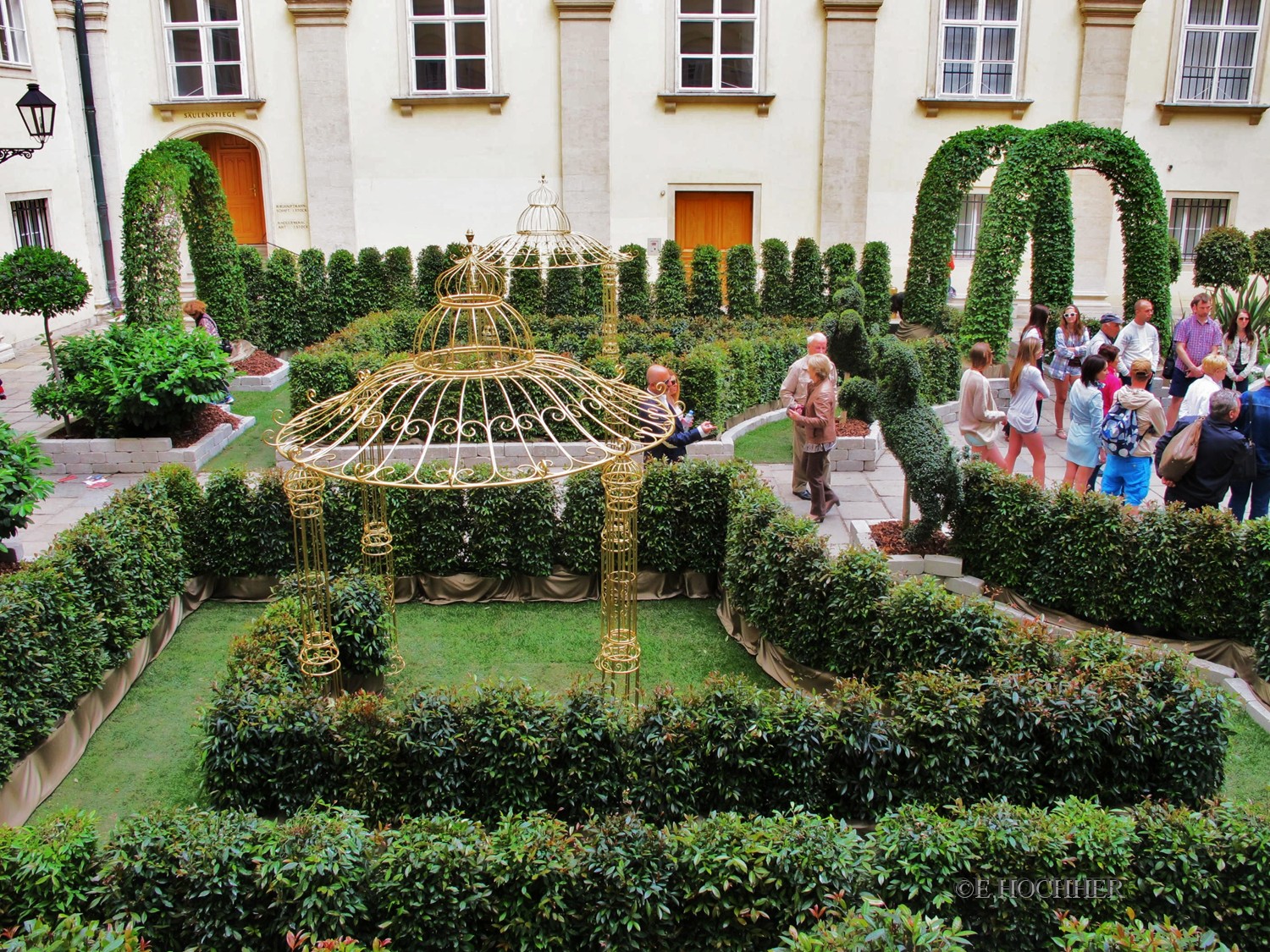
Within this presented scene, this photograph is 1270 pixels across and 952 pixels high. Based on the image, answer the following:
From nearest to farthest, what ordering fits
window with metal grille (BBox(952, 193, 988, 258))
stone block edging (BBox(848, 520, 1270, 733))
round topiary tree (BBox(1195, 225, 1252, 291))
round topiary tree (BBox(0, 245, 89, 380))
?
stone block edging (BBox(848, 520, 1270, 733)) → round topiary tree (BBox(0, 245, 89, 380)) → round topiary tree (BBox(1195, 225, 1252, 291)) → window with metal grille (BBox(952, 193, 988, 258))

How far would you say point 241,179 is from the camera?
21.1 m

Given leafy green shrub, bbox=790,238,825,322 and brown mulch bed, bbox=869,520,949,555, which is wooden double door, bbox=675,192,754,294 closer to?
leafy green shrub, bbox=790,238,825,322

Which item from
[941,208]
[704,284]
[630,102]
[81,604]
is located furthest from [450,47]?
[81,604]

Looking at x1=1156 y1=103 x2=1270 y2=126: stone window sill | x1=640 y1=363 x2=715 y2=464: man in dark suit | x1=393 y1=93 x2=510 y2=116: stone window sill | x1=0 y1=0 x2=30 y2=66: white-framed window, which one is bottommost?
x1=640 y1=363 x2=715 y2=464: man in dark suit

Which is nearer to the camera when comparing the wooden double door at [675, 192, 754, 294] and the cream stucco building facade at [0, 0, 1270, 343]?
the cream stucco building facade at [0, 0, 1270, 343]

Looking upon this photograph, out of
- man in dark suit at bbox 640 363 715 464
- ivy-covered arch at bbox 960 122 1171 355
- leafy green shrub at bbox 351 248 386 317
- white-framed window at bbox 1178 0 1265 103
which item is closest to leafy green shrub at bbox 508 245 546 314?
leafy green shrub at bbox 351 248 386 317

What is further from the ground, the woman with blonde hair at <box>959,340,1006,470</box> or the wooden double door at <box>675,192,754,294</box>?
the wooden double door at <box>675,192,754,294</box>

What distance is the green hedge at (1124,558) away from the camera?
8156 mm

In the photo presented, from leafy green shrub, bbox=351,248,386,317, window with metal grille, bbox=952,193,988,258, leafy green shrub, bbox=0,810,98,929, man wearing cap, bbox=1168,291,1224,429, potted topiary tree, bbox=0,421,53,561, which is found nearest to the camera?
leafy green shrub, bbox=0,810,98,929

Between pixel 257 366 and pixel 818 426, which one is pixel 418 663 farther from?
pixel 257 366

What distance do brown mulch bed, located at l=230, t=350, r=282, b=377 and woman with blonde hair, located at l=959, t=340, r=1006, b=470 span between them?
34.1ft

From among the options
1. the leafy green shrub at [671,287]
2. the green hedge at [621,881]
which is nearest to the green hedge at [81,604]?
the green hedge at [621,881]

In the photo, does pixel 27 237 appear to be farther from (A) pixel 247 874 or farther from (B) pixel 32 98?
(A) pixel 247 874

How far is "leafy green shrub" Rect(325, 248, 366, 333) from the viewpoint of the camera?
60.8ft
